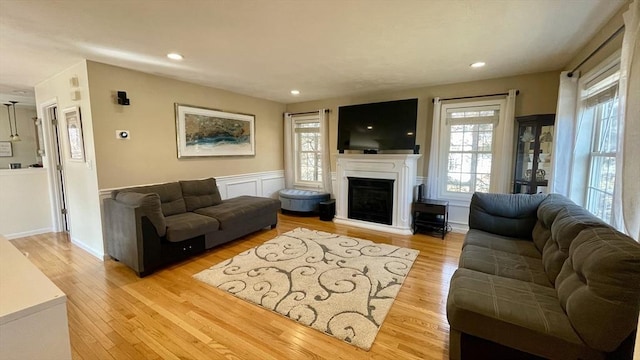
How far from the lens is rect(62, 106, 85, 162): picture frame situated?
329 cm

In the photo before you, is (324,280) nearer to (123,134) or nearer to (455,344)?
(455,344)

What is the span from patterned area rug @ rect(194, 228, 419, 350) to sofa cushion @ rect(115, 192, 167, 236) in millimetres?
688

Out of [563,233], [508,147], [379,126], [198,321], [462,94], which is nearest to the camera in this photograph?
[563,233]

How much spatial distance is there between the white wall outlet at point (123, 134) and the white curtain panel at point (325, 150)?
3.24m

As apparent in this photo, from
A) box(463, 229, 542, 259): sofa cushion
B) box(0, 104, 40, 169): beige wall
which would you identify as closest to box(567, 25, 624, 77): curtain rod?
box(463, 229, 542, 259): sofa cushion

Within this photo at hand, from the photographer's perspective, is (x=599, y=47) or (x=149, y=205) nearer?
(x=599, y=47)

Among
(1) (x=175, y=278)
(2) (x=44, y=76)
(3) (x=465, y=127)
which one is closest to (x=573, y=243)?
(3) (x=465, y=127)

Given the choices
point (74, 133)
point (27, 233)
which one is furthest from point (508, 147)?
point (27, 233)

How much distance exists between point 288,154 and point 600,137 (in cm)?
481

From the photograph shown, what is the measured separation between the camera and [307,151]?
234 inches

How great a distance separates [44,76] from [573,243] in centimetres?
605

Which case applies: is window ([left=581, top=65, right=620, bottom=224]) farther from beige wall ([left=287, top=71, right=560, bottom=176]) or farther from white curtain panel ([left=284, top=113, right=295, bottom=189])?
white curtain panel ([left=284, top=113, right=295, bottom=189])

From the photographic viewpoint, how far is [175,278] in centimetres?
284

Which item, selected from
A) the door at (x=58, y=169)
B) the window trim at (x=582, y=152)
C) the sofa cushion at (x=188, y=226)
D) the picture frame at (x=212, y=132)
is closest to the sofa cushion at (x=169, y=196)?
the sofa cushion at (x=188, y=226)
